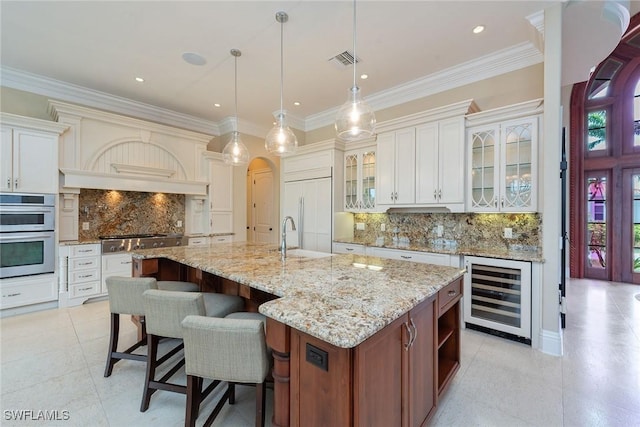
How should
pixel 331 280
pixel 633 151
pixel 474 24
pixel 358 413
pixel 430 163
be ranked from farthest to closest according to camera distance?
pixel 633 151
pixel 430 163
pixel 474 24
pixel 331 280
pixel 358 413

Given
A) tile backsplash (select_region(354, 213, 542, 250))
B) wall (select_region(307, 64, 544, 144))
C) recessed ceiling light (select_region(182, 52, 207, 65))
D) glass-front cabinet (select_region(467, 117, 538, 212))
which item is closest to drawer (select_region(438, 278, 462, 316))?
glass-front cabinet (select_region(467, 117, 538, 212))

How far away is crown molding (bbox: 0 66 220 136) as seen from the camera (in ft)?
12.4

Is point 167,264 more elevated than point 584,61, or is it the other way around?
point 584,61

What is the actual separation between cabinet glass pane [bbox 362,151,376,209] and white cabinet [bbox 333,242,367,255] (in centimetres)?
67

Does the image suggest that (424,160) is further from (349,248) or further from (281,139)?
(281,139)

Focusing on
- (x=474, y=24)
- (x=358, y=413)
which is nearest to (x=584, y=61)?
(x=474, y=24)

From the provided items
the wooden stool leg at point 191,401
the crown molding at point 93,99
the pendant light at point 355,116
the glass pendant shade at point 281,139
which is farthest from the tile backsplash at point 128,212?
the pendant light at point 355,116

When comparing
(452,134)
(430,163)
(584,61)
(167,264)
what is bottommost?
(167,264)

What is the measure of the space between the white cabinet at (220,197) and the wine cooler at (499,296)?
166 inches

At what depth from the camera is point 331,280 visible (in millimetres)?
1720

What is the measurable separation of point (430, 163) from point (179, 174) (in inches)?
166

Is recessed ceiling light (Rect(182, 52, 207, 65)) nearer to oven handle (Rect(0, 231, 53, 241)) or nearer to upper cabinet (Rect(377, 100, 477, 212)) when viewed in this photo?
upper cabinet (Rect(377, 100, 477, 212))

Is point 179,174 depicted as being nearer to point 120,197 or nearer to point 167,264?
point 120,197

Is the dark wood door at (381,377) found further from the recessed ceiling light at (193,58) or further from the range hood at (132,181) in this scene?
the range hood at (132,181)
